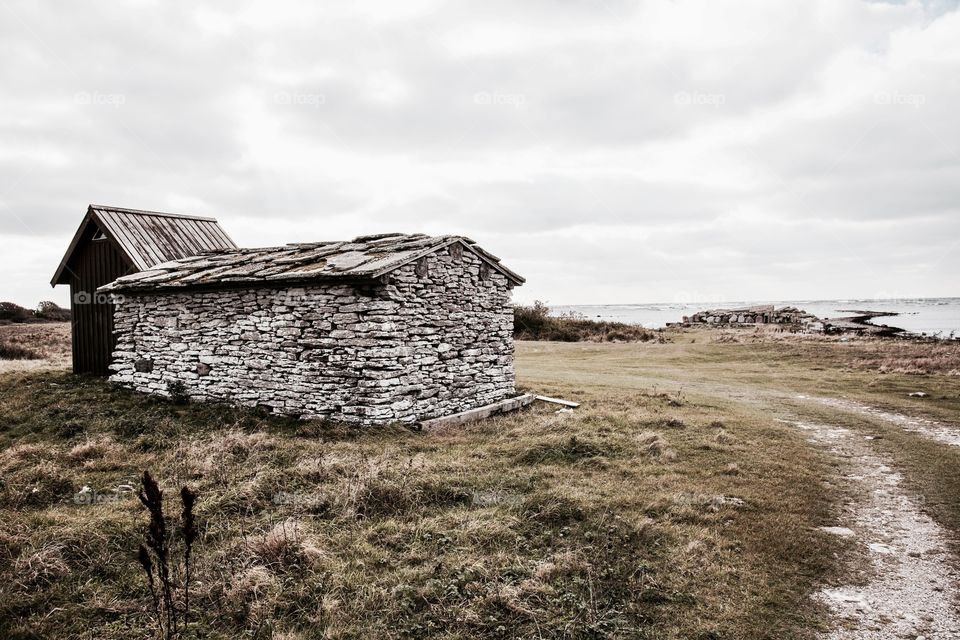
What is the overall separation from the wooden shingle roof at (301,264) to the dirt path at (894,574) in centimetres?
837

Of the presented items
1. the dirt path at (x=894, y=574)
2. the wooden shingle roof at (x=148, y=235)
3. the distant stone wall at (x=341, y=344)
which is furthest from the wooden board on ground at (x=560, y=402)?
the wooden shingle roof at (x=148, y=235)

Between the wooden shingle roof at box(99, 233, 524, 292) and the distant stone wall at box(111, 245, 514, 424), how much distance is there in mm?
322

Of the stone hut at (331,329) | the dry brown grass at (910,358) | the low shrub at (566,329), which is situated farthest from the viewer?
the low shrub at (566,329)

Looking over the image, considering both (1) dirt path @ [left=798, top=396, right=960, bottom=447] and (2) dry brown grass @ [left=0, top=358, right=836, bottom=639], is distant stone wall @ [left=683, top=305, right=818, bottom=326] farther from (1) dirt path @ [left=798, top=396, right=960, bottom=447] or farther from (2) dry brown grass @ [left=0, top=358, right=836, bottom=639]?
(2) dry brown grass @ [left=0, top=358, right=836, bottom=639]

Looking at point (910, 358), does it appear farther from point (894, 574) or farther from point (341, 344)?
point (341, 344)

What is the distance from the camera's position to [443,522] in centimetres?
664

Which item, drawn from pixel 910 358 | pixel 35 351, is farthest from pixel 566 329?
pixel 35 351

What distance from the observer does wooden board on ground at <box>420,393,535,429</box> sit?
1172cm

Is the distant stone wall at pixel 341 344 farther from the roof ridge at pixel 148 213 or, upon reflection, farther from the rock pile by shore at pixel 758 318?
the rock pile by shore at pixel 758 318

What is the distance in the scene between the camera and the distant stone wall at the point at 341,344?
1108 centimetres

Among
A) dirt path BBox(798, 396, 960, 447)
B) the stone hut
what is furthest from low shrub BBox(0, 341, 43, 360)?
dirt path BBox(798, 396, 960, 447)

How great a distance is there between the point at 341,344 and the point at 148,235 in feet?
34.5

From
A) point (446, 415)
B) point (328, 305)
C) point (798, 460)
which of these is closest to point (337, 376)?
point (328, 305)

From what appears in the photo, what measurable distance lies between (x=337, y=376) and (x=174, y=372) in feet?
18.7
